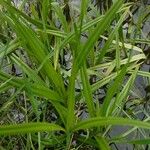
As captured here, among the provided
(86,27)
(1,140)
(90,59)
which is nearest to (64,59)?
(90,59)

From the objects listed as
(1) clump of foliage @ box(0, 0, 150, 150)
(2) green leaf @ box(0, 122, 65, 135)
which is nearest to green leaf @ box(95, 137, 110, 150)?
(1) clump of foliage @ box(0, 0, 150, 150)

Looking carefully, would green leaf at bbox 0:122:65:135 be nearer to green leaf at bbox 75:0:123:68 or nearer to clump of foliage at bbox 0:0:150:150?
clump of foliage at bbox 0:0:150:150

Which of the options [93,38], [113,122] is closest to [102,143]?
[113,122]

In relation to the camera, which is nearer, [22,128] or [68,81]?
[22,128]

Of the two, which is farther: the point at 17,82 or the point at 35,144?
the point at 35,144

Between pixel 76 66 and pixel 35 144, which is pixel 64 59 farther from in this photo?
pixel 76 66

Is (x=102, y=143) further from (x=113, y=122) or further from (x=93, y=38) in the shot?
(x=93, y=38)

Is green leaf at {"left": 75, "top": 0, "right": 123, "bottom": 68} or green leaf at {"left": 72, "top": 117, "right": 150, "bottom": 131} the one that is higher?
green leaf at {"left": 75, "top": 0, "right": 123, "bottom": 68}

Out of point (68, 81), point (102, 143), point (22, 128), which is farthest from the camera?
point (68, 81)
